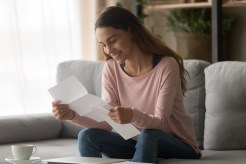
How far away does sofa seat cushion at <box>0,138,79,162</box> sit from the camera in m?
2.76

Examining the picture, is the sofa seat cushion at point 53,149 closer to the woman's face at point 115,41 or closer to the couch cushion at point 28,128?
the couch cushion at point 28,128

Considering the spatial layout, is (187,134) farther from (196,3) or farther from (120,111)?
(196,3)

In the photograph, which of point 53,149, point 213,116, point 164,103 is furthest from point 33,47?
point 164,103

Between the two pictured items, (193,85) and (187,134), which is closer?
(187,134)

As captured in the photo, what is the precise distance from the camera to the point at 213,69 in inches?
110

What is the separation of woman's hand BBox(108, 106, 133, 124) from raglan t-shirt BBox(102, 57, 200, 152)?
0.09m

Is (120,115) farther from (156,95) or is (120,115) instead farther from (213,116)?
(213,116)

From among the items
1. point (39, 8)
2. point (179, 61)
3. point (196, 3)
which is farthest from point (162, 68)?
point (39, 8)

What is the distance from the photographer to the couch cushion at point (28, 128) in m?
3.18

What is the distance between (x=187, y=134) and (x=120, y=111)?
43 cm

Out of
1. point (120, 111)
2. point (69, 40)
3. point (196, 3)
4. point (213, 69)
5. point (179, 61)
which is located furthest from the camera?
point (69, 40)

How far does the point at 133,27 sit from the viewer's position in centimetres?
252

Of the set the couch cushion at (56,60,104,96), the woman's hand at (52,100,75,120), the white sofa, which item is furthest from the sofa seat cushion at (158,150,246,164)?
the couch cushion at (56,60,104,96)

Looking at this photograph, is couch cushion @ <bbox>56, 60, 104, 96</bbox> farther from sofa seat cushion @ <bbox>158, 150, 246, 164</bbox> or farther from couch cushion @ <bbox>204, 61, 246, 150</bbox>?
sofa seat cushion @ <bbox>158, 150, 246, 164</bbox>
